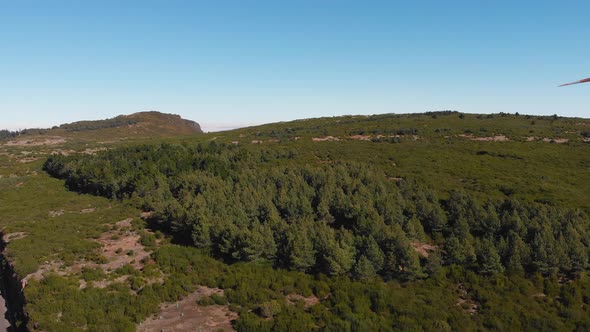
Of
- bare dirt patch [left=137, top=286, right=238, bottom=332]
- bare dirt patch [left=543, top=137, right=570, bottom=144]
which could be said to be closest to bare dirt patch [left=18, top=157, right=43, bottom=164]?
bare dirt patch [left=137, top=286, right=238, bottom=332]

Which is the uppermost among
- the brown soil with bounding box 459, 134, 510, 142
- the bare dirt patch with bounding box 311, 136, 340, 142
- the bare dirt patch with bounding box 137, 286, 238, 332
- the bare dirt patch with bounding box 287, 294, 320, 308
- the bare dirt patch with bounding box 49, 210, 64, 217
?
the bare dirt patch with bounding box 311, 136, 340, 142

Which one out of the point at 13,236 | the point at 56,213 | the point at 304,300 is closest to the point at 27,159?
the point at 56,213

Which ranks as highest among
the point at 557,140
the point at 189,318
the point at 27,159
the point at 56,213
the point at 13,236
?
the point at 557,140

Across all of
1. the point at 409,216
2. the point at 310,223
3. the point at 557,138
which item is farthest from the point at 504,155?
the point at 310,223

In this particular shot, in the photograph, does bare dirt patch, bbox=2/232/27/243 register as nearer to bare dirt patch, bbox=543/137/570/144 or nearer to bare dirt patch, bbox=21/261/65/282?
bare dirt patch, bbox=21/261/65/282

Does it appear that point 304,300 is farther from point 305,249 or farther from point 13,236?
point 13,236
